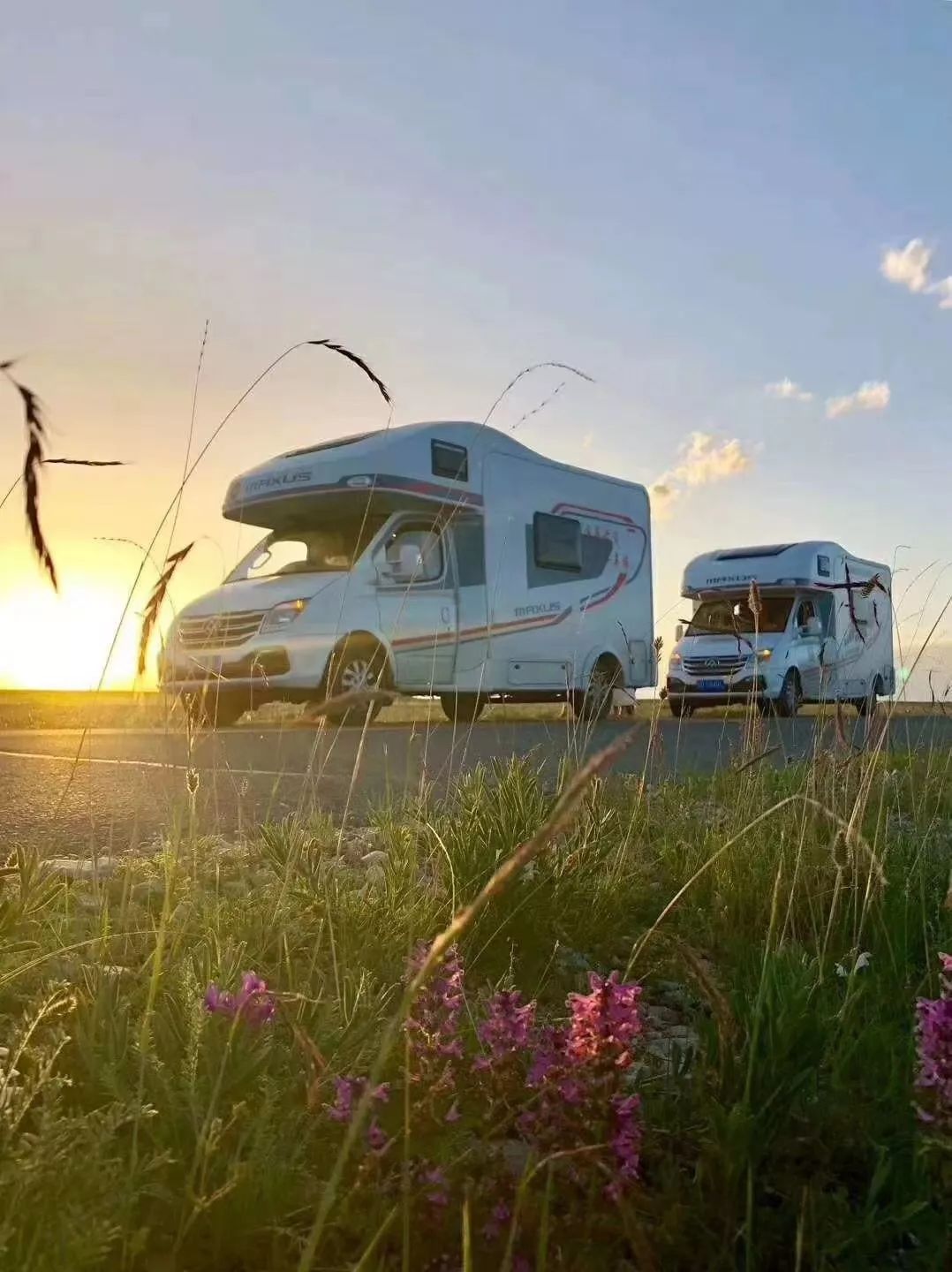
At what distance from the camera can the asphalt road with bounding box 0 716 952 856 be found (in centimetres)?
425

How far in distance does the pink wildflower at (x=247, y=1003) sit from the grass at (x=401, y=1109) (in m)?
0.03

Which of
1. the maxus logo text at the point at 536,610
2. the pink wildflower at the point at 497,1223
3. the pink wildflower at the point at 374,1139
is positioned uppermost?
the maxus logo text at the point at 536,610

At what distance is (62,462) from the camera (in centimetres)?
192

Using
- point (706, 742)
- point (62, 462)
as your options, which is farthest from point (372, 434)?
point (62, 462)

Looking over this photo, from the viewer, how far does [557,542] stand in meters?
15.9

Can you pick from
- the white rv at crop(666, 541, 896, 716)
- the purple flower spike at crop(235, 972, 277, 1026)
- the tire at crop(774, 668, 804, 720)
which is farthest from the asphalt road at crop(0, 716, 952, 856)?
the white rv at crop(666, 541, 896, 716)

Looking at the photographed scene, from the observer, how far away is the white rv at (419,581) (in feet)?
40.0

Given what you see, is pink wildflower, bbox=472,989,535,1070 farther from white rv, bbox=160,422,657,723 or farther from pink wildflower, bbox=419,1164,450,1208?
white rv, bbox=160,422,657,723

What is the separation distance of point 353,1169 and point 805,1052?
2.37ft

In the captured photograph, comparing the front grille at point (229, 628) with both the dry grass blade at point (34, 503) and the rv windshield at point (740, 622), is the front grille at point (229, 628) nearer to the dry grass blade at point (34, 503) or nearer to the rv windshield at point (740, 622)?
the rv windshield at point (740, 622)

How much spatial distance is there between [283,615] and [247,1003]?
10.5m

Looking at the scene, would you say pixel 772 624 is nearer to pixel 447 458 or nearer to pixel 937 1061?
pixel 447 458

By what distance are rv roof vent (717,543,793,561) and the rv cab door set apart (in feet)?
25.1

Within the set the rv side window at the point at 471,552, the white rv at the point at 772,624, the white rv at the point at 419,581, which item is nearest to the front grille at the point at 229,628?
the white rv at the point at 419,581
